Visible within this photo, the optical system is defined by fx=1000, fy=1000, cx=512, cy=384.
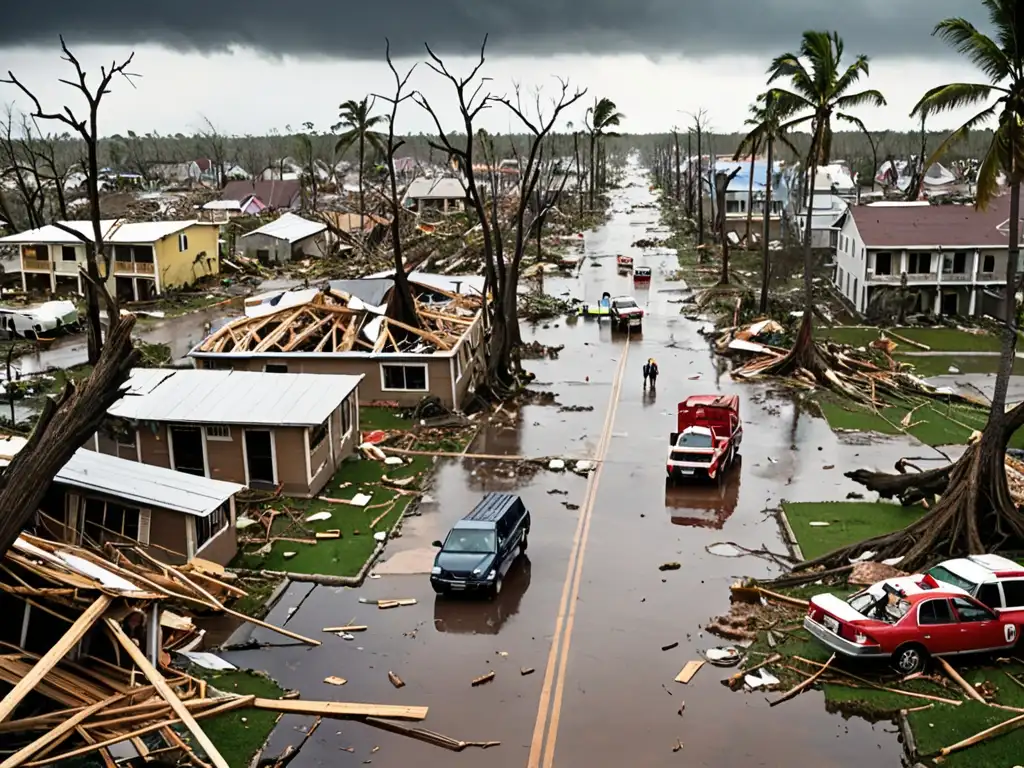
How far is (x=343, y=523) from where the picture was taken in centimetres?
2591

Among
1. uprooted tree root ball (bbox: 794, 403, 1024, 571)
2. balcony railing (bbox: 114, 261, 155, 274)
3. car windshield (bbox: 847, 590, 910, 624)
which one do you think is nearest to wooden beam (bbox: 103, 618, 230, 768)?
car windshield (bbox: 847, 590, 910, 624)

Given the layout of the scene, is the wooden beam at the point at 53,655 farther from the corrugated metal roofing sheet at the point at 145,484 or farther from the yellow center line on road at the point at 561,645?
the yellow center line on road at the point at 561,645

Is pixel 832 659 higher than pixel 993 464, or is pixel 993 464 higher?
pixel 993 464

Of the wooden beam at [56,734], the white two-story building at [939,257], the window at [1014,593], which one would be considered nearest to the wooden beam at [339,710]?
the wooden beam at [56,734]

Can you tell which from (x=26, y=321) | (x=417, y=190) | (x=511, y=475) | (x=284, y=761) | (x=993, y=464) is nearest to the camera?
(x=284, y=761)

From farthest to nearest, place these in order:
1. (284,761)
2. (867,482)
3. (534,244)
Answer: (534,244) < (867,482) < (284,761)

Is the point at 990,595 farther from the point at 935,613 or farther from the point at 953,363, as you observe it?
the point at 953,363

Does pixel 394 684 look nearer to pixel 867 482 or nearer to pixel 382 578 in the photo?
pixel 382 578

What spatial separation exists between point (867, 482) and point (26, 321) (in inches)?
1613

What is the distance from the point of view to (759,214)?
90.6m

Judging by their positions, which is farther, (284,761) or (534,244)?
(534,244)

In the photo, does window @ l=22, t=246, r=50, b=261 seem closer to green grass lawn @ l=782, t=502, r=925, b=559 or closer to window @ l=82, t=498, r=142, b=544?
window @ l=82, t=498, r=142, b=544

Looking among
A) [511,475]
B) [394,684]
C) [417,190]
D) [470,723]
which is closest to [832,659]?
[470,723]

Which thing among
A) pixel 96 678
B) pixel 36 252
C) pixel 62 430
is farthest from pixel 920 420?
pixel 36 252
